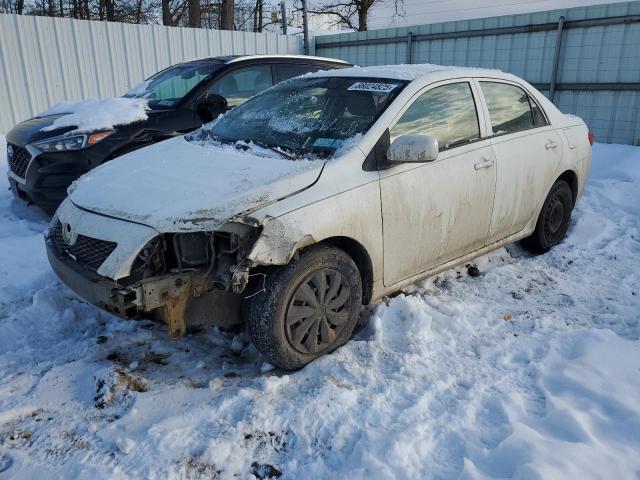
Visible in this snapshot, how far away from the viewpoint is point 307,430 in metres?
2.57

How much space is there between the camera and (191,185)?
303 centimetres

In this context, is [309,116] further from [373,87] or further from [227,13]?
[227,13]

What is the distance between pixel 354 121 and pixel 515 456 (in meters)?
2.21

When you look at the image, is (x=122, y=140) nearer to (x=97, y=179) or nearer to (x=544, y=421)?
(x=97, y=179)

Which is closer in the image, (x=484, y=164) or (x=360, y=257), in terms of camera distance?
(x=360, y=257)

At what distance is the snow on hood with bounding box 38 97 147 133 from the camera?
5.33 meters

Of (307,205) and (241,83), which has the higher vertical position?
(241,83)

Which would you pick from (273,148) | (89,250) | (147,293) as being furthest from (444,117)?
(89,250)

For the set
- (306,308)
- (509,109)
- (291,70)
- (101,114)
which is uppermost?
(291,70)

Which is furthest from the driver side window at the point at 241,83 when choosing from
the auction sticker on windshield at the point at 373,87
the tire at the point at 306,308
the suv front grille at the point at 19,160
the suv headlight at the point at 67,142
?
the tire at the point at 306,308

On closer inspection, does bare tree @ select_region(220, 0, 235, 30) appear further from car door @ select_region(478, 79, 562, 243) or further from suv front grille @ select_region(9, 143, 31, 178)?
car door @ select_region(478, 79, 562, 243)

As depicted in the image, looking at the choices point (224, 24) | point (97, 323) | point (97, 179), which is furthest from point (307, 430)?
point (224, 24)

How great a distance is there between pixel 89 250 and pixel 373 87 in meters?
2.17

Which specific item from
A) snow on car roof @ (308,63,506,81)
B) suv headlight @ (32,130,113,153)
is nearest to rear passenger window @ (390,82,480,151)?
snow on car roof @ (308,63,506,81)
